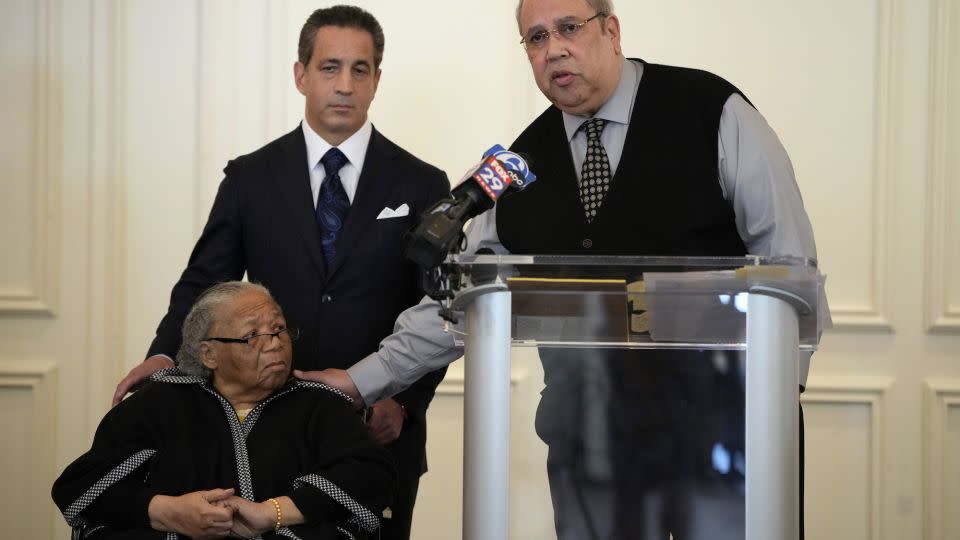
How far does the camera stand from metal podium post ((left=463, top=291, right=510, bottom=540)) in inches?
61.7

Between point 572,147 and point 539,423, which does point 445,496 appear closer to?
Answer: point 572,147

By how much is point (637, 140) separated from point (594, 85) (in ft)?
0.49

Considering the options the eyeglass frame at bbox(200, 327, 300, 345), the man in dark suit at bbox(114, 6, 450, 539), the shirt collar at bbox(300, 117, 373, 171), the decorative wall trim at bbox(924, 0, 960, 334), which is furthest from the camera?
the decorative wall trim at bbox(924, 0, 960, 334)

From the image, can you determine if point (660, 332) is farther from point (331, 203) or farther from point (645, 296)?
point (331, 203)

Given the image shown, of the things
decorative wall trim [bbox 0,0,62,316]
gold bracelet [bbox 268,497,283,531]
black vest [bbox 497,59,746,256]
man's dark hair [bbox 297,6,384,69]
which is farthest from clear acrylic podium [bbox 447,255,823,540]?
decorative wall trim [bbox 0,0,62,316]

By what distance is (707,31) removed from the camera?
4.21 metres

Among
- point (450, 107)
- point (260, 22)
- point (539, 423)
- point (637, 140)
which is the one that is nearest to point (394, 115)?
point (450, 107)

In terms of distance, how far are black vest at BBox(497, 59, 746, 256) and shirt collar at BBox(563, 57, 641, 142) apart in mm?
25

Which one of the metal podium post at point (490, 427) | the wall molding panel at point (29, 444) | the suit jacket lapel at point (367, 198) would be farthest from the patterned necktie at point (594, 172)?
the wall molding panel at point (29, 444)

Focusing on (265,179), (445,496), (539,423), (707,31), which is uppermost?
(707,31)

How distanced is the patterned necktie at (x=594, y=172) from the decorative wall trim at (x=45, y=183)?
2.52 m

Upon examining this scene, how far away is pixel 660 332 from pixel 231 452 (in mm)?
1390

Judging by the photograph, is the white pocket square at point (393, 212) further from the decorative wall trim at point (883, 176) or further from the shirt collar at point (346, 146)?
the decorative wall trim at point (883, 176)

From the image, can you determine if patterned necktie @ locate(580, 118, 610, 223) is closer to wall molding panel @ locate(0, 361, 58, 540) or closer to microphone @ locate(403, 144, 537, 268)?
microphone @ locate(403, 144, 537, 268)
